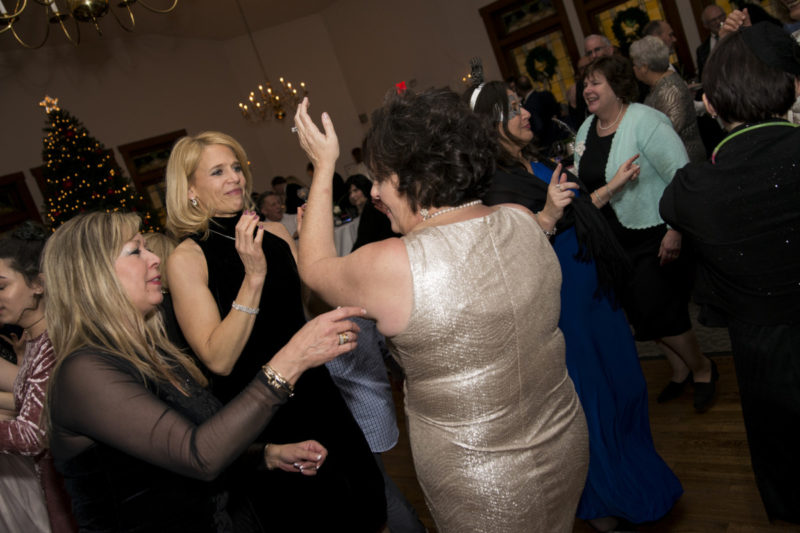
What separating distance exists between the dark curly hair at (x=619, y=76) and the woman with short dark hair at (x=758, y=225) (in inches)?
44.7

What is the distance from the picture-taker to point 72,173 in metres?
6.73

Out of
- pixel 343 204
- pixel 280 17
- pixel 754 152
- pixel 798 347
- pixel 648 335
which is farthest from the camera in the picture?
pixel 280 17

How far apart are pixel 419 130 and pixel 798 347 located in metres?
1.34

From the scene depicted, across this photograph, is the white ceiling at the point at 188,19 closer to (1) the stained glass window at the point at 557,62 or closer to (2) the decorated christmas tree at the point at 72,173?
(2) the decorated christmas tree at the point at 72,173

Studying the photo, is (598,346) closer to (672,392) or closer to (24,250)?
(672,392)

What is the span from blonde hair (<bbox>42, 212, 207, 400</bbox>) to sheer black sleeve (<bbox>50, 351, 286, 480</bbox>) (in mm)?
73

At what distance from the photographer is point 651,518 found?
216cm

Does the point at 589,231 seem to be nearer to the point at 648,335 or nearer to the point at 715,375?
the point at 648,335

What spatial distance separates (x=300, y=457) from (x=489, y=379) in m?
0.64

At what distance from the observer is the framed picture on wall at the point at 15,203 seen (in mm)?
8453

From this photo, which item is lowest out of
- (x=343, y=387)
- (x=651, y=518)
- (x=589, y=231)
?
(x=651, y=518)

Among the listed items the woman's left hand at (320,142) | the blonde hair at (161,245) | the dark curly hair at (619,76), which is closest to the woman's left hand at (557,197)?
→ the woman's left hand at (320,142)

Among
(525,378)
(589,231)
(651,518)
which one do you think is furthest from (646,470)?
(525,378)

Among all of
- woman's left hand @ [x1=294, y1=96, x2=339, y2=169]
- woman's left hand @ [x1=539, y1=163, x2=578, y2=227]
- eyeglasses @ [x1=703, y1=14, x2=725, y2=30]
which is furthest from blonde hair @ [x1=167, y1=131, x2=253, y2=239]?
eyeglasses @ [x1=703, y1=14, x2=725, y2=30]
